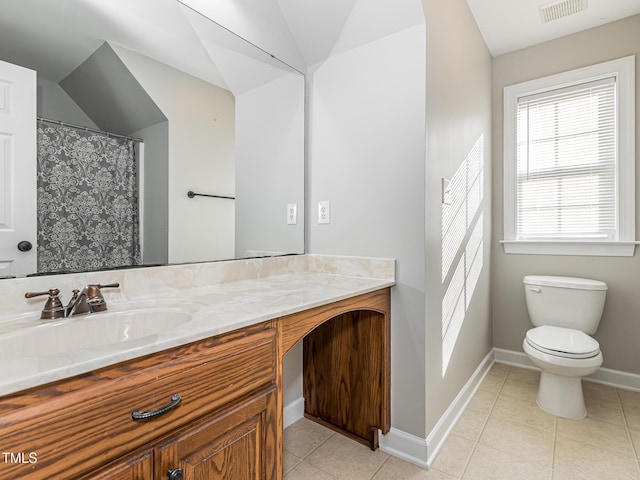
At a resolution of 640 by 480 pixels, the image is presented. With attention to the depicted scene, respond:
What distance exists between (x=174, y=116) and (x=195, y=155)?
17 centimetres

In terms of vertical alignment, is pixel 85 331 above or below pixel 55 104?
below

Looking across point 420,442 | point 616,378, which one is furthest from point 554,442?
point 616,378

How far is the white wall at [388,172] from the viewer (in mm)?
1564

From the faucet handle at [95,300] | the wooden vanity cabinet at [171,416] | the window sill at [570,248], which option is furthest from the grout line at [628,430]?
the faucet handle at [95,300]

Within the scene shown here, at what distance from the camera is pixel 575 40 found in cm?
240

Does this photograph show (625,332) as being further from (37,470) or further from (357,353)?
(37,470)

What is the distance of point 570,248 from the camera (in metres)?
2.40

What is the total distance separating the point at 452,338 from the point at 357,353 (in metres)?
0.58

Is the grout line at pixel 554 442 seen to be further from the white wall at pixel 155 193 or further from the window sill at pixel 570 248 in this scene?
the white wall at pixel 155 193

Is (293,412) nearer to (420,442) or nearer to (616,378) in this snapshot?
(420,442)

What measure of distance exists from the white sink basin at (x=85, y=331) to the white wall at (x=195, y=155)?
36cm

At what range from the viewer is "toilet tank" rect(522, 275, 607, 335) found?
7.20 feet

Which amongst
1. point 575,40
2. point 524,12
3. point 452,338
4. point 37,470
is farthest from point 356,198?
point 575,40

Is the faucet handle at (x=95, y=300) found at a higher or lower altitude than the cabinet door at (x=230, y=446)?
higher
